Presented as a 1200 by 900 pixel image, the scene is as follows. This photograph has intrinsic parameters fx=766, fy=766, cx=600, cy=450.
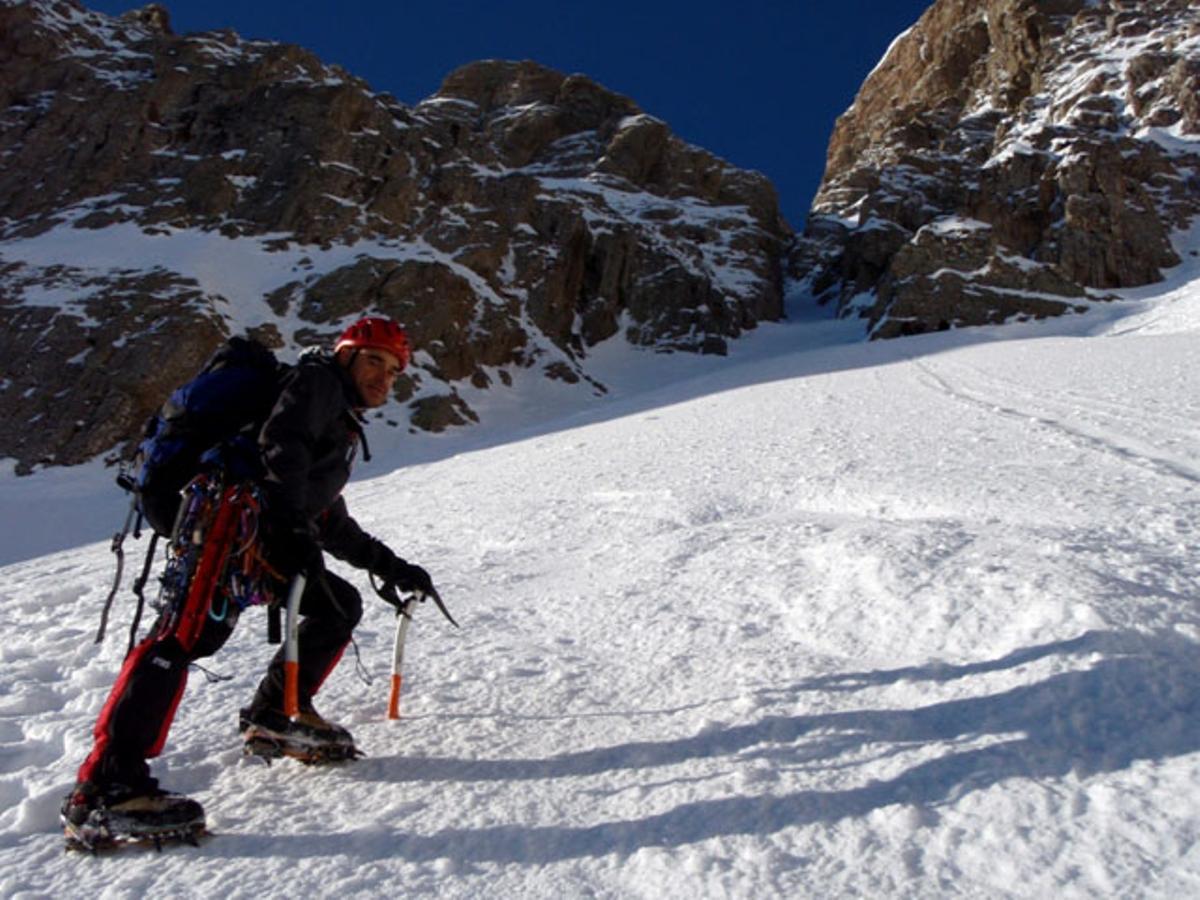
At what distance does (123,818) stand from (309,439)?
4.57 ft

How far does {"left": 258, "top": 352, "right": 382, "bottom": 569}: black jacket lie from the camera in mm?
2883

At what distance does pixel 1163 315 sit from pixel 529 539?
42601mm

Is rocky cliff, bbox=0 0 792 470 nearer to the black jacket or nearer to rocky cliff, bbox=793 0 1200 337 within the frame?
rocky cliff, bbox=793 0 1200 337

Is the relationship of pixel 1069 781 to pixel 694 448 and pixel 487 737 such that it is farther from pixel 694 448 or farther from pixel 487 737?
pixel 694 448

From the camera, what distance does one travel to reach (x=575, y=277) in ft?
197

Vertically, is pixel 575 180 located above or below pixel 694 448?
above

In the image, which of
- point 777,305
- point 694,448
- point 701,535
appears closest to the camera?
point 701,535

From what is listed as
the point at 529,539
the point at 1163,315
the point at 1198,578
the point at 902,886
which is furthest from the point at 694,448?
the point at 1163,315

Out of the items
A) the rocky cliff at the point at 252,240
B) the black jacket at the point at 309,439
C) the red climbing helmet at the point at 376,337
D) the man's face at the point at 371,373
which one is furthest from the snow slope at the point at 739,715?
the rocky cliff at the point at 252,240

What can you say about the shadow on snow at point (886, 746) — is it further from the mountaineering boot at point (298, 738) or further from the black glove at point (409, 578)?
the black glove at point (409, 578)

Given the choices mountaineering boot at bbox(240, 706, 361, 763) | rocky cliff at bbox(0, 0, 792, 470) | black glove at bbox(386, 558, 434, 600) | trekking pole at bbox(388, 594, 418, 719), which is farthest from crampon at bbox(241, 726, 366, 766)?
rocky cliff at bbox(0, 0, 792, 470)

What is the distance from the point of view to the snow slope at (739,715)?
2.31m

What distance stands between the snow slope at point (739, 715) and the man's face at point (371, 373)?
148 centimetres

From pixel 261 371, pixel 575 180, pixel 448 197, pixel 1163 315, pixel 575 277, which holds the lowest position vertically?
pixel 1163 315
